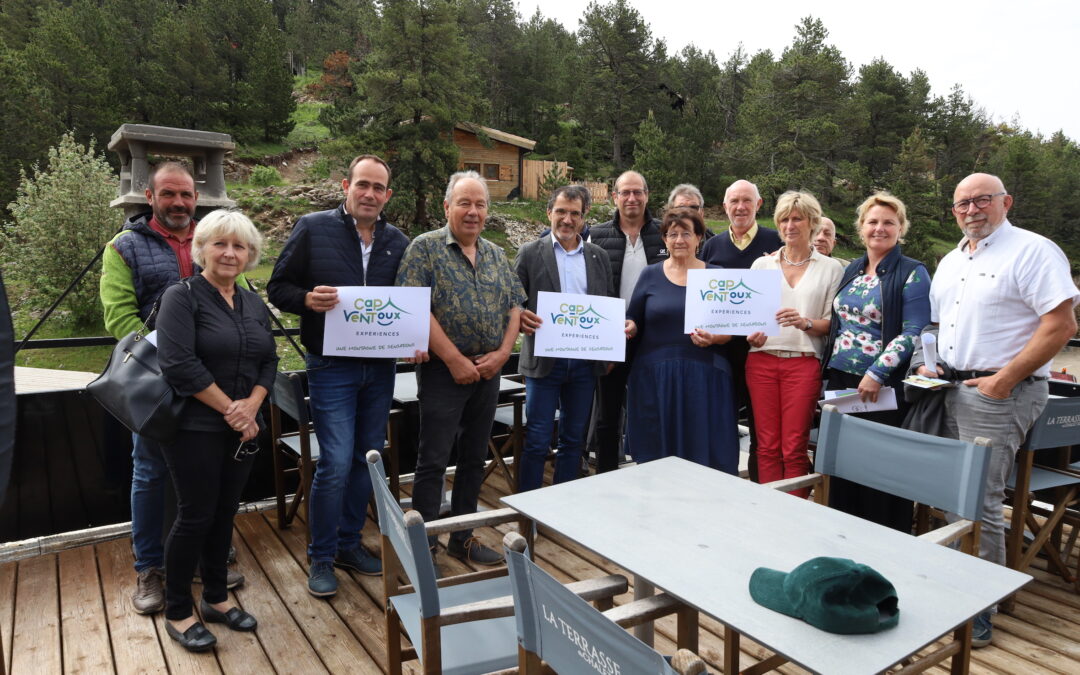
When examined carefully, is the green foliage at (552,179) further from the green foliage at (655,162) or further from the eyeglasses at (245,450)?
the eyeglasses at (245,450)

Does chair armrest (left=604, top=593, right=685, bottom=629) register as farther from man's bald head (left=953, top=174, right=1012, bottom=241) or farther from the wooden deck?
man's bald head (left=953, top=174, right=1012, bottom=241)

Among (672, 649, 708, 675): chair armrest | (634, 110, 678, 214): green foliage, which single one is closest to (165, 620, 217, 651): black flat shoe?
(672, 649, 708, 675): chair armrest

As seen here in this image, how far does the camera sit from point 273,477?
4.05 m

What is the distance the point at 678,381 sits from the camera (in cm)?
324

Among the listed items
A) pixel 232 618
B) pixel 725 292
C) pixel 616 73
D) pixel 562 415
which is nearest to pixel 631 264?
pixel 725 292

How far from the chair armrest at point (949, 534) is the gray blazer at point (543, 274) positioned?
189 cm

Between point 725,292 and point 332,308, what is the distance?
5.99 feet

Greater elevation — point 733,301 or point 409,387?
point 733,301

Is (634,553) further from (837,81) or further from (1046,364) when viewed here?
(837,81)

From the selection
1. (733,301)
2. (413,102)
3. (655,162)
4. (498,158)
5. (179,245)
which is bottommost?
(733,301)

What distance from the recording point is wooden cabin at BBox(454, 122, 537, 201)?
2969 centimetres

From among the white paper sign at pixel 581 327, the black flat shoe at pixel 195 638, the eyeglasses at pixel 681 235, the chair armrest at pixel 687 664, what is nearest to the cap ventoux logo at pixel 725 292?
the eyeglasses at pixel 681 235

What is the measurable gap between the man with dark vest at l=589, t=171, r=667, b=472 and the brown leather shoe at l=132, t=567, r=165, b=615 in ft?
7.60

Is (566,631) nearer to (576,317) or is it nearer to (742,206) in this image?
(576,317)
